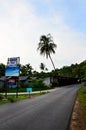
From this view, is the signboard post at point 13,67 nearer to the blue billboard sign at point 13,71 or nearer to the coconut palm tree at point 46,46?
the blue billboard sign at point 13,71

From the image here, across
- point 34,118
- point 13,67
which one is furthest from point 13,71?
point 34,118

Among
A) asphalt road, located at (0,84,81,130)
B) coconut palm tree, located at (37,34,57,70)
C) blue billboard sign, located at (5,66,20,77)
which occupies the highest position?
coconut palm tree, located at (37,34,57,70)

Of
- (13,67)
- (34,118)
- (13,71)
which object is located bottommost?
(34,118)

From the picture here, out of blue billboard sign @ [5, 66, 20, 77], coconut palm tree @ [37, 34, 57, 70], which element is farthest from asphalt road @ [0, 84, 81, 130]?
coconut palm tree @ [37, 34, 57, 70]

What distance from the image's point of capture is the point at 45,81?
8575 cm

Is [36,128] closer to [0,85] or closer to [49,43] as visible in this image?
[0,85]

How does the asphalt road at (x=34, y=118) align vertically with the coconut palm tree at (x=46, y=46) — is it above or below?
below

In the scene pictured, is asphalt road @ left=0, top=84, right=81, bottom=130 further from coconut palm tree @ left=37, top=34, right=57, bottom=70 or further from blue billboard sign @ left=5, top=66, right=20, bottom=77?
coconut palm tree @ left=37, top=34, right=57, bottom=70

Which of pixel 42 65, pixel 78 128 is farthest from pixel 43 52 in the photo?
pixel 78 128

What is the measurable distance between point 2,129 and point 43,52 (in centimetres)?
7650

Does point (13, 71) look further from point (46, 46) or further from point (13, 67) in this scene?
point (46, 46)

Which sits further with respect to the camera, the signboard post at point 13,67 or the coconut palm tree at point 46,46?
the coconut palm tree at point 46,46

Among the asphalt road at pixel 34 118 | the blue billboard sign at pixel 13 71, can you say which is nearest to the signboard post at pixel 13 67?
the blue billboard sign at pixel 13 71

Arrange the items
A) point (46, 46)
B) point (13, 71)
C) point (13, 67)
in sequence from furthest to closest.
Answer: point (46, 46) < point (13, 67) < point (13, 71)
